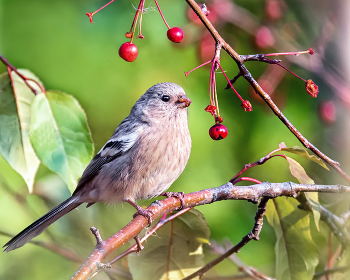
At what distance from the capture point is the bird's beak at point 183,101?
2.30 feet

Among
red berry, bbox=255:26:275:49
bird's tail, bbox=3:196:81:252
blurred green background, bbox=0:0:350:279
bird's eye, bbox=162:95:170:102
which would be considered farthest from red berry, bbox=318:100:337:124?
bird's tail, bbox=3:196:81:252

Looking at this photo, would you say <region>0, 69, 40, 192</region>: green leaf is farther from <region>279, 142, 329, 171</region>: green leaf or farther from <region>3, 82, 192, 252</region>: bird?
<region>279, 142, 329, 171</region>: green leaf

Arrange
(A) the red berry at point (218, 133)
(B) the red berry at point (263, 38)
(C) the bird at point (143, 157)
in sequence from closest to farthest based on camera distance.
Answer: (A) the red berry at point (218, 133)
(C) the bird at point (143, 157)
(B) the red berry at point (263, 38)

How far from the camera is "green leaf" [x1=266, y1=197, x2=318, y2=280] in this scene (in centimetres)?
60

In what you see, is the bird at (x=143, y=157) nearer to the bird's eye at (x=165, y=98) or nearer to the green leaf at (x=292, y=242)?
the bird's eye at (x=165, y=98)

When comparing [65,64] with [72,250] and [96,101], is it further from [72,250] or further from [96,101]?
[72,250]

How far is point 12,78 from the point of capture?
0.64 metres

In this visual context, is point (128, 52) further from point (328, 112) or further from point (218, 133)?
point (328, 112)

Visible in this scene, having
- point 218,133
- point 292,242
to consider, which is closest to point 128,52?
point 218,133

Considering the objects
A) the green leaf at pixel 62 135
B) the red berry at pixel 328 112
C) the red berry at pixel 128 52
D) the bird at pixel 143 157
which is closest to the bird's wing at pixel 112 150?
the bird at pixel 143 157

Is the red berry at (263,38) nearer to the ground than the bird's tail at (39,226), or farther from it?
farther from it

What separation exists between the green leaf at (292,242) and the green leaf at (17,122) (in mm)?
424

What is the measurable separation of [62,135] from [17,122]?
92mm

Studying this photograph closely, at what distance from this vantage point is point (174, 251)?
629 mm
